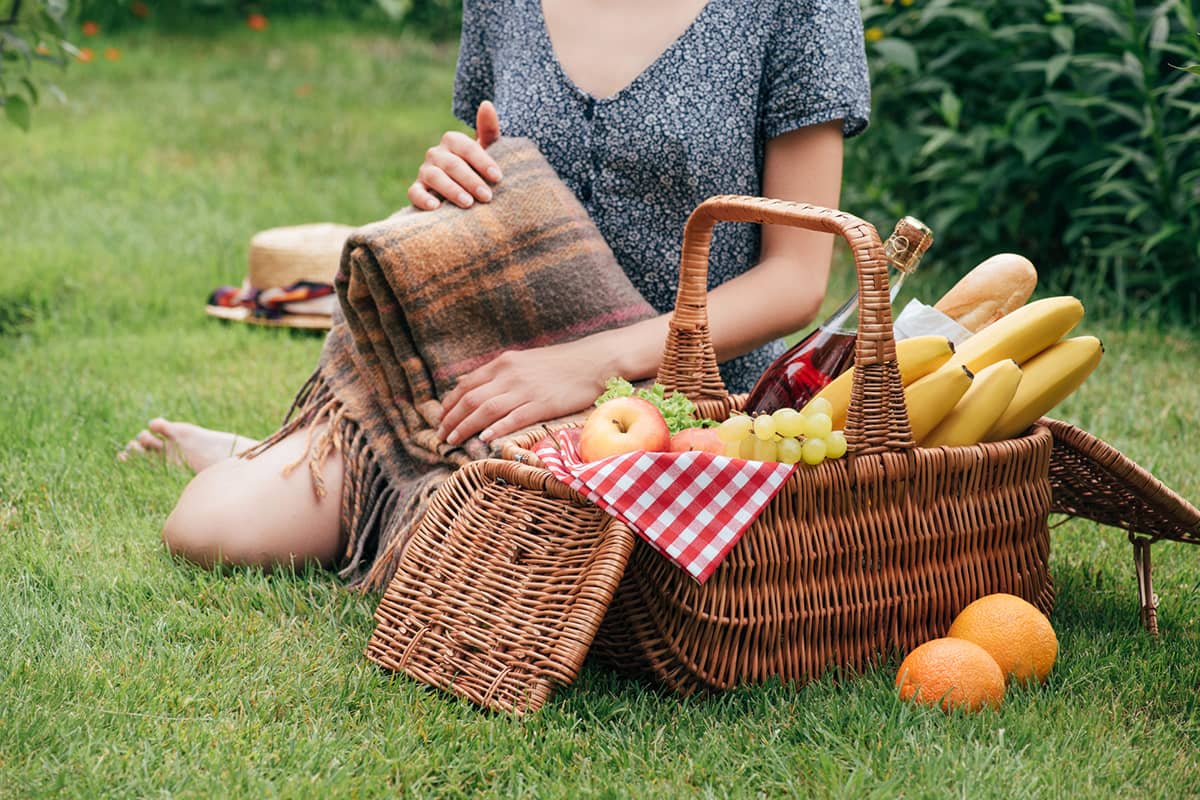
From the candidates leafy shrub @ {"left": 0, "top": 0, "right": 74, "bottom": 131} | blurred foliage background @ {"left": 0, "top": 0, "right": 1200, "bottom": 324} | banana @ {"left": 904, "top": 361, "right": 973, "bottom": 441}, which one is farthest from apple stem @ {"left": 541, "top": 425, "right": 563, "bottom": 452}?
blurred foliage background @ {"left": 0, "top": 0, "right": 1200, "bottom": 324}

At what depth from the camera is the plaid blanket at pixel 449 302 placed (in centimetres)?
222

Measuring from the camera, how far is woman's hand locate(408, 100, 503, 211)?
90.0 inches

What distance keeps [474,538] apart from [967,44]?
3134 mm

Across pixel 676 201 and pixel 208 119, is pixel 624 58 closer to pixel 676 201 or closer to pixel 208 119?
pixel 676 201

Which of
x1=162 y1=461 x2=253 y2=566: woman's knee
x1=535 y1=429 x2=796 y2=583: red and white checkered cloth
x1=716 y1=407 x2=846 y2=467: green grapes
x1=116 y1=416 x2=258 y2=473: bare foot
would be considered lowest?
x1=116 y1=416 x2=258 y2=473: bare foot

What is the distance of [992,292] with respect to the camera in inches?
87.7

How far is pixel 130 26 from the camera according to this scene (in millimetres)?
8000

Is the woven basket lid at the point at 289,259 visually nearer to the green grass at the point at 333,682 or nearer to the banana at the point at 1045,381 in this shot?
the green grass at the point at 333,682

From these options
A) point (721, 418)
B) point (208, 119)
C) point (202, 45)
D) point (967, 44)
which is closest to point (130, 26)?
point (202, 45)

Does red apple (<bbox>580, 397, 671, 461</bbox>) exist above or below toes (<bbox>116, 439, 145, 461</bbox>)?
above

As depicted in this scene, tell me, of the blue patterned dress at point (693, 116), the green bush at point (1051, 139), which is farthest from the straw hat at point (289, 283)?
the green bush at point (1051, 139)

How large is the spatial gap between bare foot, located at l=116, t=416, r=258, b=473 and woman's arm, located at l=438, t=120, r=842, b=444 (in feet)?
2.91

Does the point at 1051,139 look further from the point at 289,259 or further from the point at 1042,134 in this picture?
the point at 289,259

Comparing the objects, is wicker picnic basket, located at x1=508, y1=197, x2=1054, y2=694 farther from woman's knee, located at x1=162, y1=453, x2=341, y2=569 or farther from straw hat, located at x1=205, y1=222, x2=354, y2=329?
straw hat, located at x1=205, y1=222, x2=354, y2=329
